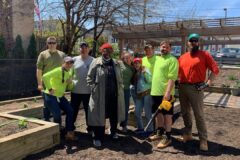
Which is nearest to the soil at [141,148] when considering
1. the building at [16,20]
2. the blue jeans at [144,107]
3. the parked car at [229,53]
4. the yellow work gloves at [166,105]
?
the blue jeans at [144,107]

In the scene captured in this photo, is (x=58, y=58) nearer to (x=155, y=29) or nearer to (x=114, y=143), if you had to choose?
(x=114, y=143)

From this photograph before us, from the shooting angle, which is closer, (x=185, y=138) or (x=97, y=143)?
(x=97, y=143)

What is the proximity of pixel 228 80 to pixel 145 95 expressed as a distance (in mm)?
9666

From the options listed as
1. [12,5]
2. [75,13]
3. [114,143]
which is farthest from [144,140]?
[12,5]

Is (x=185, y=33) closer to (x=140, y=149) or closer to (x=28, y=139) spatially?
(x=140, y=149)

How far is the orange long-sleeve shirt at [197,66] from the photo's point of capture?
4.95 metres

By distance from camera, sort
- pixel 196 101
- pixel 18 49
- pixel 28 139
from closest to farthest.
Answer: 1. pixel 28 139
2. pixel 196 101
3. pixel 18 49

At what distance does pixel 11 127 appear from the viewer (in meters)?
5.06

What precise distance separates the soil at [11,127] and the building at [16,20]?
1052 cm

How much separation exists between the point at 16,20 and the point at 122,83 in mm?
11652

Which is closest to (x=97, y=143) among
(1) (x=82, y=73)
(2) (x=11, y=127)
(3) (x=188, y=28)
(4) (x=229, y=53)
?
(1) (x=82, y=73)

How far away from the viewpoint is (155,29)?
18219 millimetres

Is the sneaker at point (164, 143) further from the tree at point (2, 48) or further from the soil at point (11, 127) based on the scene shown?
the tree at point (2, 48)

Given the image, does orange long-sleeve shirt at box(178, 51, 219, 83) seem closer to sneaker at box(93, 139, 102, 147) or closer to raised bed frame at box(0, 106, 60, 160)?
sneaker at box(93, 139, 102, 147)
